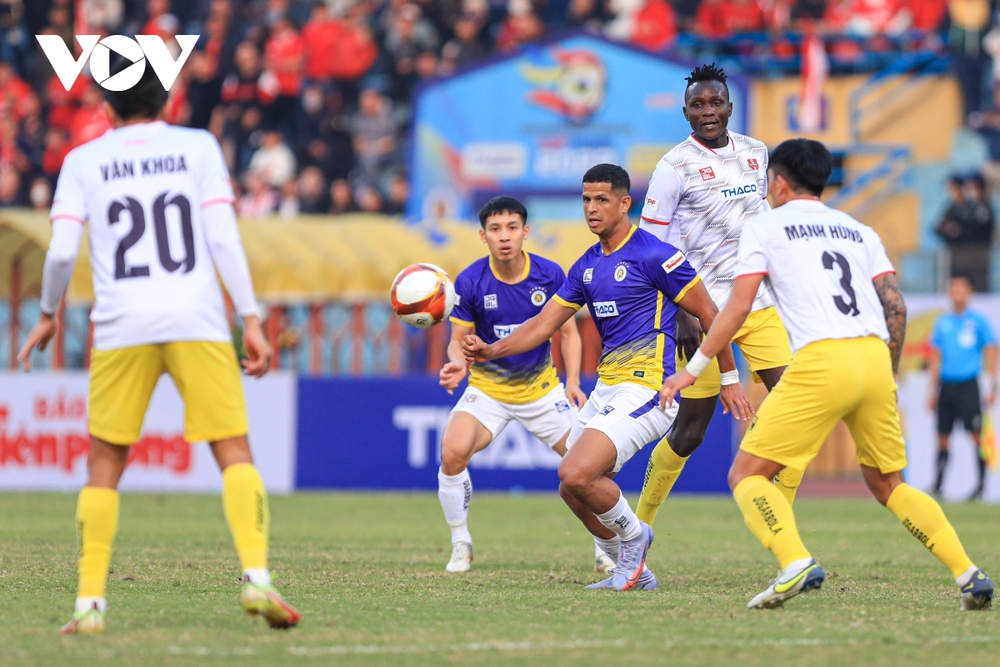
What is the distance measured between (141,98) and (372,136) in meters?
18.0

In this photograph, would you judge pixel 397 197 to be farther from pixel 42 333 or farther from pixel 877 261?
pixel 42 333

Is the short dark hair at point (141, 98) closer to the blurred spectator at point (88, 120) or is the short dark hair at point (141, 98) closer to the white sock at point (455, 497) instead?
the white sock at point (455, 497)

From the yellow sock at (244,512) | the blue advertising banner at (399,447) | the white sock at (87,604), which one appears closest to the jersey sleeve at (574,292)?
the yellow sock at (244,512)

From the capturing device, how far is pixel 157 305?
639 cm

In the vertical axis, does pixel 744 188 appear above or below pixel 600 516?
above

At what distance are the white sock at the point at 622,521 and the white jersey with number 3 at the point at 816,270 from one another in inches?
72.3

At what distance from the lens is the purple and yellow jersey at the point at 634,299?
853cm

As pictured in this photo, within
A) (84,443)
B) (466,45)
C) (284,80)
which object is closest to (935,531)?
(84,443)

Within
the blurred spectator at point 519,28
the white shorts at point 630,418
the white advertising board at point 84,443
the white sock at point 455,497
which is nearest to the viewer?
the white shorts at point 630,418

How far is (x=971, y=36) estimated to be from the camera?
23656mm

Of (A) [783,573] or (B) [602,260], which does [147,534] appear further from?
(A) [783,573]

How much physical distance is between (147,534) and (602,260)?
5645 mm

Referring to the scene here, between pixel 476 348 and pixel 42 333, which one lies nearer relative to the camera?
pixel 42 333

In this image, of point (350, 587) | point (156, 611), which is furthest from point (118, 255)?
point (350, 587)
